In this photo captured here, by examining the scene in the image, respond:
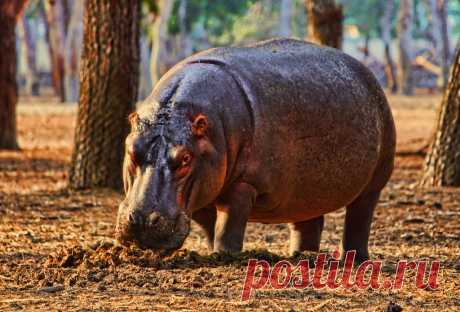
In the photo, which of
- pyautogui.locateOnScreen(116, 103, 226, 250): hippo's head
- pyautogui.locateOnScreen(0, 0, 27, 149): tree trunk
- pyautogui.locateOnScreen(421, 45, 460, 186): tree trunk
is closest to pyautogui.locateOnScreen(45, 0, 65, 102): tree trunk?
pyautogui.locateOnScreen(0, 0, 27, 149): tree trunk

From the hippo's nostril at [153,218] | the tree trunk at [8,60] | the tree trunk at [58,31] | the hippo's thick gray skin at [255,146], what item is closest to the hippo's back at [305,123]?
the hippo's thick gray skin at [255,146]

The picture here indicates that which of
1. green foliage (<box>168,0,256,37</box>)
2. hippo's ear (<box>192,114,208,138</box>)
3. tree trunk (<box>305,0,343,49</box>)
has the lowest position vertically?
hippo's ear (<box>192,114,208,138</box>)

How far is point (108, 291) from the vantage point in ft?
16.9

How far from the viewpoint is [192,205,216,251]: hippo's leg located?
6117 millimetres

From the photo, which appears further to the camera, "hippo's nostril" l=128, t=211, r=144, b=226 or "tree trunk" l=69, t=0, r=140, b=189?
"tree trunk" l=69, t=0, r=140, b=189

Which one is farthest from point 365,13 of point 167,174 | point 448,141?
point 167,174

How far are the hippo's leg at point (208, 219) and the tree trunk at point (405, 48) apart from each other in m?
32.3

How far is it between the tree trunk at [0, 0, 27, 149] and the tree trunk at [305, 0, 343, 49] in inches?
142

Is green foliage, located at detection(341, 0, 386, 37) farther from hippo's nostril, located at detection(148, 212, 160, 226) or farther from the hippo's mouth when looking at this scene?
hippo's nostril, located at detection(148, 212, 160, 226)

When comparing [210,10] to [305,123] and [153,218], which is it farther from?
[153,218]

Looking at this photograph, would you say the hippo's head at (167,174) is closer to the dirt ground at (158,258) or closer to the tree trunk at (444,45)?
the dirt ground at (158,258)

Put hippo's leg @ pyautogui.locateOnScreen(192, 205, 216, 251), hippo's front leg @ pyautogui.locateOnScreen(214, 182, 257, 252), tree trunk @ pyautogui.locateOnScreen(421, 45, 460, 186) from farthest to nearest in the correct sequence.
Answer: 1. tree trunk @ pyautogui.locateOnScreen(421, 45, 460, 186)
2. hippo's leg @ pyautogui.locateOnScreen(192, 205, 216, 251)
3. hippo's front leg @ pyautogui.locateOnScreen(214, 182, 257, 252)

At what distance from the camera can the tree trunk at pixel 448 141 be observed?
10398 mm

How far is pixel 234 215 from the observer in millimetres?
5758
